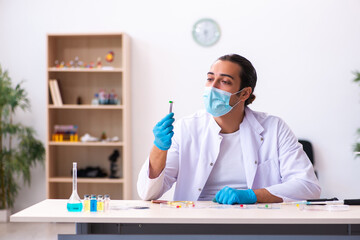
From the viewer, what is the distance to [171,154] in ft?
8.59

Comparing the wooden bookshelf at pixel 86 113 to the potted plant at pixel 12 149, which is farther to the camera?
the wooden bookshelf at pixel 86 113

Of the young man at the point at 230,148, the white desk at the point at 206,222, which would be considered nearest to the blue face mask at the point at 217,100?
the young man at the point at 230,148

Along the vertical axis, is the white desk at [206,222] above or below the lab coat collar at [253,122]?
below

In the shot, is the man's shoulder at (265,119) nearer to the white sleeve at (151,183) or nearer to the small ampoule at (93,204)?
the white sleeve at (151,183)

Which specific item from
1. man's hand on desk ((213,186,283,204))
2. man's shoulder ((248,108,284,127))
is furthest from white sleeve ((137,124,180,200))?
man's shoulder ((248,108,284,127))

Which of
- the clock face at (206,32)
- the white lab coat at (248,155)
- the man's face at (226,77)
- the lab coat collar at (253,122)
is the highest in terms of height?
the clock face at (206,32)

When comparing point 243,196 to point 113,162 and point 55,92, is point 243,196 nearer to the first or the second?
point 113,162

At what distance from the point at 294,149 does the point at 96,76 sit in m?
3.10

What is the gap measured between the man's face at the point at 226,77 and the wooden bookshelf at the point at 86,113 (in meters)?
2.58

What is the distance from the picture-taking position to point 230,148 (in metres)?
2.60

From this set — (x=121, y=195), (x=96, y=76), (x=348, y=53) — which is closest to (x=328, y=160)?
(x=348, y=53)

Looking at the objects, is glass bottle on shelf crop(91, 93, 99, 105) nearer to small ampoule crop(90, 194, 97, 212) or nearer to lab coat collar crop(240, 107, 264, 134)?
lab coat collar crop(240, 107, 264, 134)

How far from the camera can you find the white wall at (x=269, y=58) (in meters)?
5.07

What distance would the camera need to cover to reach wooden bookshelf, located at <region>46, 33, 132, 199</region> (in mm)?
5180
